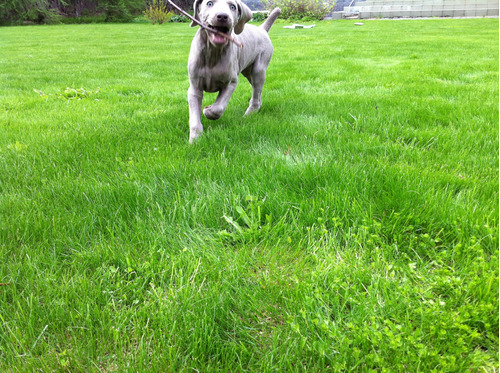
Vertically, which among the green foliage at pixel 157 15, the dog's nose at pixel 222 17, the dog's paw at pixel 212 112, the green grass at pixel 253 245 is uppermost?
the green foliage at pixel 157 15

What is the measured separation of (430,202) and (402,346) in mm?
939

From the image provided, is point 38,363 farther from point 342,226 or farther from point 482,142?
point 482,142

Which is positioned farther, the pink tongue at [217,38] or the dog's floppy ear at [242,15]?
the dog's floppy ear at [242,15]

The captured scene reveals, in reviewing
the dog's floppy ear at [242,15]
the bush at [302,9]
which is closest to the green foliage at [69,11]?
the bush at [302,9]

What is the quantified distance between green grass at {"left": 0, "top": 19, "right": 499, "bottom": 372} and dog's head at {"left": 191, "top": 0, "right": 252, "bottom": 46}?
0.83 m

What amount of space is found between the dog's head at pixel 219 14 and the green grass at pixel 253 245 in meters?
0.83

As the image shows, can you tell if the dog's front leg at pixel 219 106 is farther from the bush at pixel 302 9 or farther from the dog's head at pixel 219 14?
the bush at pixel 302 9

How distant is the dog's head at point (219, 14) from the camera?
2.55 m

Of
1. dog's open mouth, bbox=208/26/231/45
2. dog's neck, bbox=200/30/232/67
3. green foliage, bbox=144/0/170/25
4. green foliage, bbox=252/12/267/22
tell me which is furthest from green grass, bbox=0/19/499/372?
green foliage, bbox=144/0/170/25

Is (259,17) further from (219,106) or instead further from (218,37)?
(218,37)

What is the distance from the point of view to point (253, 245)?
62.1 inches

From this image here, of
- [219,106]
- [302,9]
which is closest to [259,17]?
[302,9]

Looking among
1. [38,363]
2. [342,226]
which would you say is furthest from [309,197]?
[38,363]

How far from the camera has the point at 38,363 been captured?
1.01 metres
